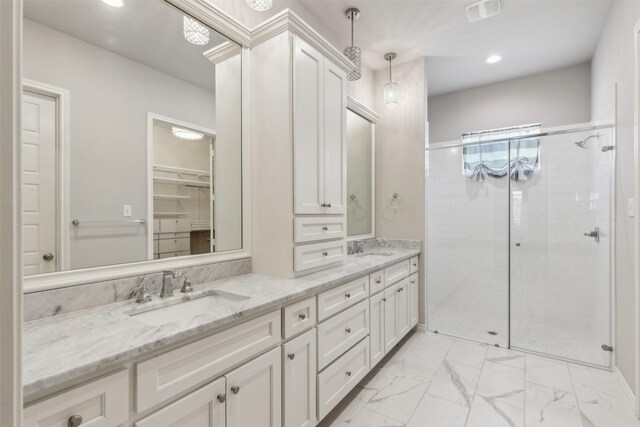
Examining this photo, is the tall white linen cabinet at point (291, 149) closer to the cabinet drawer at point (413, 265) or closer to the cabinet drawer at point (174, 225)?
the cabinet drawer at point (174, 225)

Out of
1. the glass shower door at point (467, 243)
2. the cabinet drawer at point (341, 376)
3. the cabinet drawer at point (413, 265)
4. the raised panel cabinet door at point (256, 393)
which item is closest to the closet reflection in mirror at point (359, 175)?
the cabinet drawer at point (413, 265)

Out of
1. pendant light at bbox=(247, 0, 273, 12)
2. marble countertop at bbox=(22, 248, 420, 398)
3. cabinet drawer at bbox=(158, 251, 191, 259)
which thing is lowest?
marble countertop at bbox=(22, 248, 420, 398)

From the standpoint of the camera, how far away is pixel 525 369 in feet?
7.95

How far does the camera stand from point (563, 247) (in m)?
2.87

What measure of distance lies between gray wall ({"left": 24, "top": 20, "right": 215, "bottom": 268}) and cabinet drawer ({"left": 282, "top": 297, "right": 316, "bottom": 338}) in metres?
0.74

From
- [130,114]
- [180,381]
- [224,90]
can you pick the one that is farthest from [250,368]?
[224,90]

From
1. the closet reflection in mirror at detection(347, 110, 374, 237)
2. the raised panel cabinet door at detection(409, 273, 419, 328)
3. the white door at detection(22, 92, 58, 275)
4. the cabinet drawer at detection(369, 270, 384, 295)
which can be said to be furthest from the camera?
the closet reflection in mirror at detection(347, 110, 374, 237)

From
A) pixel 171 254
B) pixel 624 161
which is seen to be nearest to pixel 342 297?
pixel 171 254

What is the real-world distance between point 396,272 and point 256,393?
64.4 inches

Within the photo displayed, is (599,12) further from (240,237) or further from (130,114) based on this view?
(130,114)

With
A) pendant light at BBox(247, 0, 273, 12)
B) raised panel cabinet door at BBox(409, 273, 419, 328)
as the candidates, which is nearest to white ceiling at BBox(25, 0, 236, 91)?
pendant light at BBox(247, 0, 273, 12)

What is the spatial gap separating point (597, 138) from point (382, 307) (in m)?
2.33

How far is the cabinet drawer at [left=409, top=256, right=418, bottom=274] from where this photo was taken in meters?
2.92

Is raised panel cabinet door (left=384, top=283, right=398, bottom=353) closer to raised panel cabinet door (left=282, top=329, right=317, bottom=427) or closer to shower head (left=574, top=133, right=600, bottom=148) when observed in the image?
raised panel cabinet door (left=282, top=329, right=317, bottom=427)
